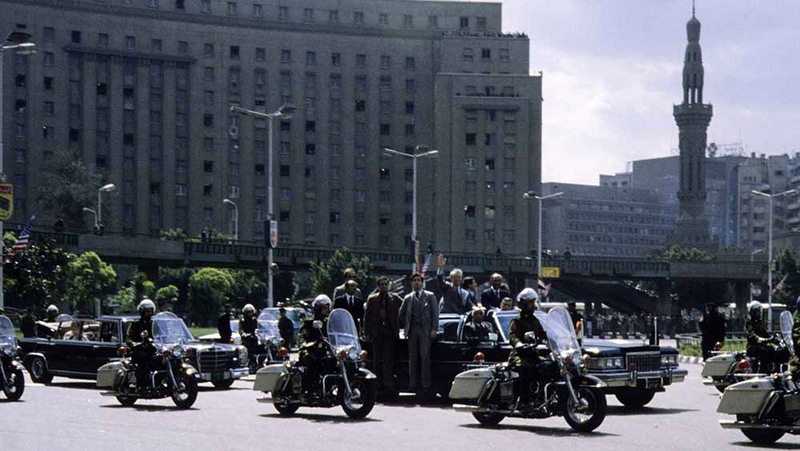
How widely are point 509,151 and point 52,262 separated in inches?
3284

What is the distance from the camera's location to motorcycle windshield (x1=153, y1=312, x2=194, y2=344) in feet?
70.5

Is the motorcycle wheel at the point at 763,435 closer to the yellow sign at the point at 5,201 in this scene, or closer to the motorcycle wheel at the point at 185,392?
the motorcycle wheel at the point at 185,392

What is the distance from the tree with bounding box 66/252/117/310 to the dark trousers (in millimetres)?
47584

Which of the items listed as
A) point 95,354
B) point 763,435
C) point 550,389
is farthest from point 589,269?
point 763,435

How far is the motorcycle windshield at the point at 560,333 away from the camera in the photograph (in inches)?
638

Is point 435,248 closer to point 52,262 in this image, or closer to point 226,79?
point 226,79

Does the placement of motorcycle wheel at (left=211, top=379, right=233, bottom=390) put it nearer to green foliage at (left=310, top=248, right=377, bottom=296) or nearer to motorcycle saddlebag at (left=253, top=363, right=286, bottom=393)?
motorcycle saddlebag at (left=253, top=363, right=286, bottom=393)

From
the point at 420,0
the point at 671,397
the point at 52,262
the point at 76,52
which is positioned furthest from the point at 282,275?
the point at 671,397

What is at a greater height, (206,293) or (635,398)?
(635,398)

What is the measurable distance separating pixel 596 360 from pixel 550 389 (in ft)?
13.0

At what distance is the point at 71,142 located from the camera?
412ft

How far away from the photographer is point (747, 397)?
14531mm

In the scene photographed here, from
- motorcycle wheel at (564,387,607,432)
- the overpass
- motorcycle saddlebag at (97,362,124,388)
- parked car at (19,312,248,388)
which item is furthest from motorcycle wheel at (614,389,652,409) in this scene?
the overpass

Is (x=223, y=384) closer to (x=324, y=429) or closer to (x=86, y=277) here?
(x=324, y=429)
